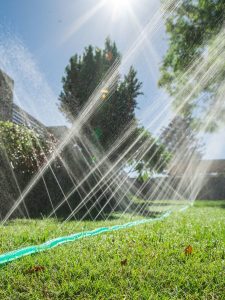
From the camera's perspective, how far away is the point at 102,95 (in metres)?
16.8

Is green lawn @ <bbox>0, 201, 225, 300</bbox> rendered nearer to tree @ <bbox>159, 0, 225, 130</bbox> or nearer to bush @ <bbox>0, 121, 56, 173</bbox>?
bush @ <bbox>0, 121, 56, 173</bbox>

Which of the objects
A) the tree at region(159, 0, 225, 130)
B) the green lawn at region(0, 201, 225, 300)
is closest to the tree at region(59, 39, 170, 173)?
the tree at region(159, 0, 225, 130)

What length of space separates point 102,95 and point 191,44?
458cm

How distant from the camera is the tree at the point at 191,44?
1480 cm

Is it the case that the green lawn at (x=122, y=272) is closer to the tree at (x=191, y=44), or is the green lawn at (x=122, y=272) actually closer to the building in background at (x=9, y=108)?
the building in background at (x=9, y=108)

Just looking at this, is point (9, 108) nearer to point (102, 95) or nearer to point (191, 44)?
point (102, 95)

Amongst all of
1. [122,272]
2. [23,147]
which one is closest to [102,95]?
[23,147]

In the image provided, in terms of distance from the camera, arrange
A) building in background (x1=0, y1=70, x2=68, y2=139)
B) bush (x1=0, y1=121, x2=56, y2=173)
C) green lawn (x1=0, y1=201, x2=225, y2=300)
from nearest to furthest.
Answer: green lawn (x1=0, y1=201, x2=225, y2=300) < bush (x1=0, y1=121, x2=56, y2=173) < building in background (x1=0, y1=70, x2=68, y2=139)

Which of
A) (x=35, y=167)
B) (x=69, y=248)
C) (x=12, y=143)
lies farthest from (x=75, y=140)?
(x=69, y=248)

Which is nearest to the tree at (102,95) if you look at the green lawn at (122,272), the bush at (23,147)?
the bush at (23,147)

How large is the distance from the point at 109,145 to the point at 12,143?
7.40m

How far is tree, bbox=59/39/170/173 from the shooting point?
1572cm

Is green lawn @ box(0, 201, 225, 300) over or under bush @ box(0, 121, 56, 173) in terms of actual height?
under

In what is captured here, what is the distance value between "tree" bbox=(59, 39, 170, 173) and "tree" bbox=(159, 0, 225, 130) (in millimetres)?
2357
